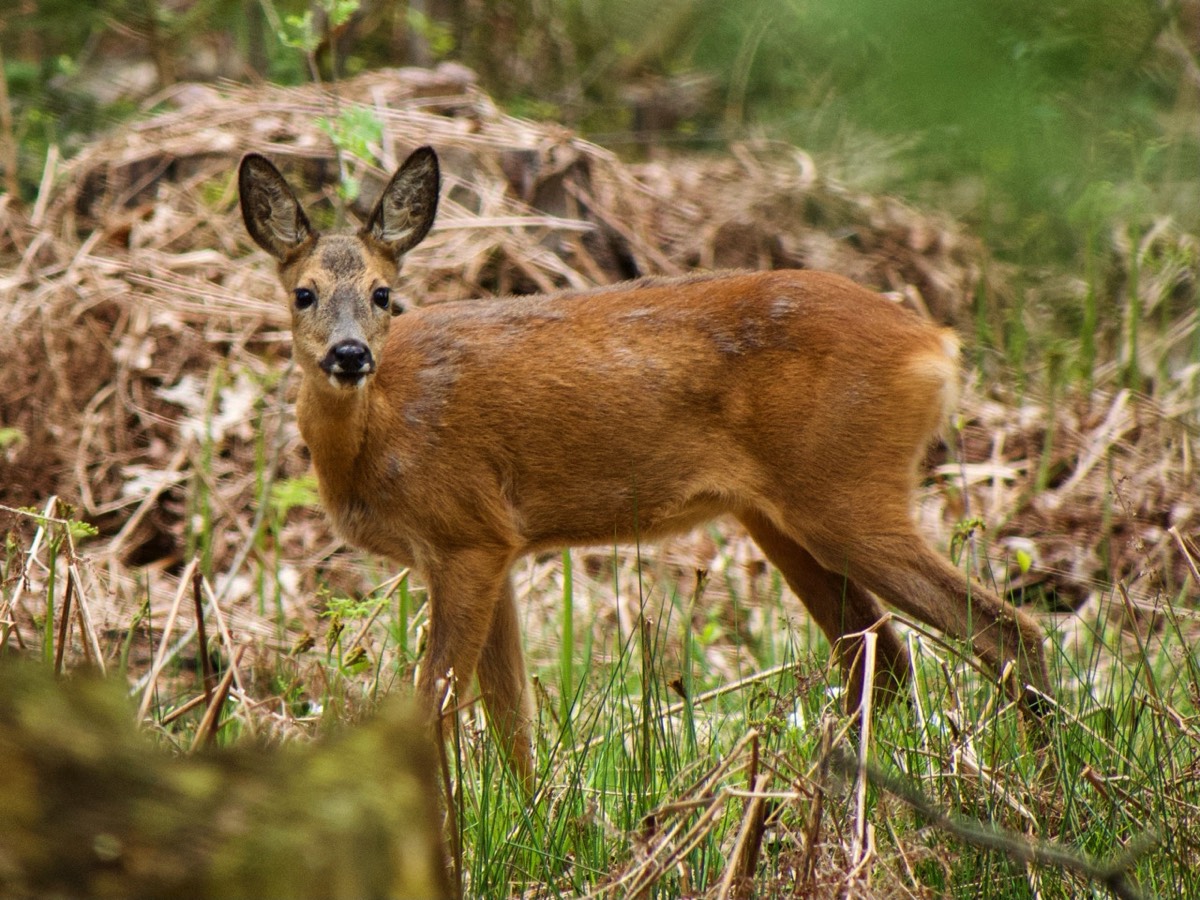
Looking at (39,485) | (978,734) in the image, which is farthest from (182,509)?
(978,734)

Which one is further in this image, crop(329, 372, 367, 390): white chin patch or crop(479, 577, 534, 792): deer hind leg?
crop(479, 577, 534, 792): deer hind leg

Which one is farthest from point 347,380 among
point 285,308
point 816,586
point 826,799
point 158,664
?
point 285,308

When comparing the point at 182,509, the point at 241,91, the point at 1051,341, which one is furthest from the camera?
the point at 241,91

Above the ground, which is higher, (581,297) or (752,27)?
(752,27)

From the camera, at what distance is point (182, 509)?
747cm

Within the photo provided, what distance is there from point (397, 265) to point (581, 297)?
0.69 meters

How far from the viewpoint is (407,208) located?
204 inches

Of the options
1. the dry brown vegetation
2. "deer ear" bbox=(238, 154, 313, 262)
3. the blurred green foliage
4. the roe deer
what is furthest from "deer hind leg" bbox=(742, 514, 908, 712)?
the blurred green foliage

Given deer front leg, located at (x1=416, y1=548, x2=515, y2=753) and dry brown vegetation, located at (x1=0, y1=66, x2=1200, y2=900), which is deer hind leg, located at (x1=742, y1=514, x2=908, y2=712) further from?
dry brown vegetation, located at (x1=0, y1=66, x2=1200, y2=900)

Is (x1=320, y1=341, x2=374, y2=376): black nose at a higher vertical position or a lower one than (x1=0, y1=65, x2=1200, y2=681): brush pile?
higher

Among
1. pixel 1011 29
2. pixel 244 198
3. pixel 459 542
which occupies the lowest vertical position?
pixel 459 542

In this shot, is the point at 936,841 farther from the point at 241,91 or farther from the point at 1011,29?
the point at 241,91

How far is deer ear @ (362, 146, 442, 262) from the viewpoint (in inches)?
201

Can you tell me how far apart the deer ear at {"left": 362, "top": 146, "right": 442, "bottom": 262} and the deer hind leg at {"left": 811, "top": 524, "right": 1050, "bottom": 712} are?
1.83 metres
